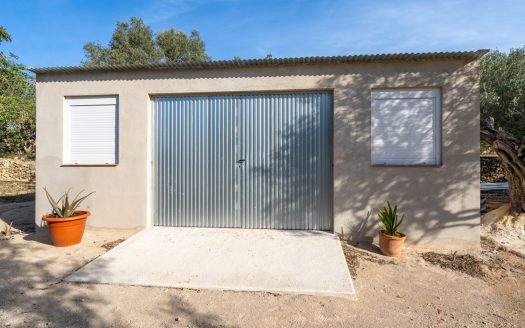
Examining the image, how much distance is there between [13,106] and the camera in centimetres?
1220

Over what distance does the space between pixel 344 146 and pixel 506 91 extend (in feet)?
36.7

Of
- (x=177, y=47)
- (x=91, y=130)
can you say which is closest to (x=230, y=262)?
(x=91, y=130)

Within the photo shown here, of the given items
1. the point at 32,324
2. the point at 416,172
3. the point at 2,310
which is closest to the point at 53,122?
the point at 2,310

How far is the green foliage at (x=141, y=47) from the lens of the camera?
19031 millimetres

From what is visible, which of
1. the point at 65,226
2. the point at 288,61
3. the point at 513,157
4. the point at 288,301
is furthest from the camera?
the point at 513,157

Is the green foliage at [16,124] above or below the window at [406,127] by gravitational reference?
above

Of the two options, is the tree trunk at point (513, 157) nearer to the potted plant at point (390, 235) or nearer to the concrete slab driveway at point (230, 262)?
the potted plant at point (390, 235)

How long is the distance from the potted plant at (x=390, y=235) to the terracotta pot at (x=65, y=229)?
5.15 m

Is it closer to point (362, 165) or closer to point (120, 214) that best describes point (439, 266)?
point (362, 165)

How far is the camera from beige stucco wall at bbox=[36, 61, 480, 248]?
15.3ft

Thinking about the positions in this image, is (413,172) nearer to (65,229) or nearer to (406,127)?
(406,127)

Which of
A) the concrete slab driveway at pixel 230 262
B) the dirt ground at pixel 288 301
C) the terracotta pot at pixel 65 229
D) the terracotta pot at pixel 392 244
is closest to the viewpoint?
the dirt ground at pixel 288 301

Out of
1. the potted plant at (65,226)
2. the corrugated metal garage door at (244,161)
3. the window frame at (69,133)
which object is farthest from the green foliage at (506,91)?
the potted plant at (65,226)

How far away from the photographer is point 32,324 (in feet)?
8.48
